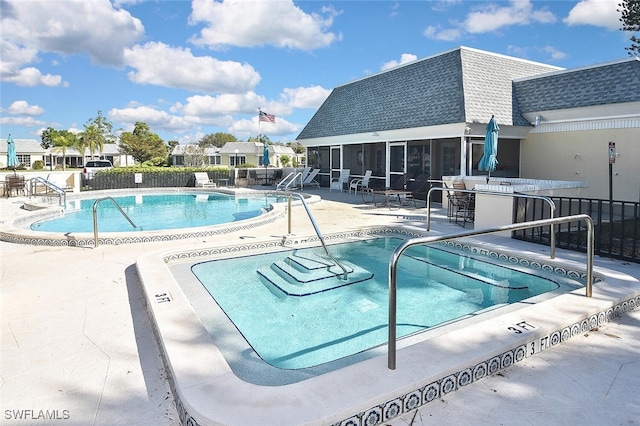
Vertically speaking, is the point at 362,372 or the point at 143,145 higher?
the point at 143,145

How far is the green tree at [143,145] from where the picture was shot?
4841 cm

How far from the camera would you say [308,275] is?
6.26m

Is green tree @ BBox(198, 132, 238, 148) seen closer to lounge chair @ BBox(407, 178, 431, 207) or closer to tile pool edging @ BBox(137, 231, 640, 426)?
lounge chair @ BBox(407, 178, 431, 207)

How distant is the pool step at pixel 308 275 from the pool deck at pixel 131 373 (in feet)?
6.50

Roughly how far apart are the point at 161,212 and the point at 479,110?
1184 cm

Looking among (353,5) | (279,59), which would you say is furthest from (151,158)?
(353,5)

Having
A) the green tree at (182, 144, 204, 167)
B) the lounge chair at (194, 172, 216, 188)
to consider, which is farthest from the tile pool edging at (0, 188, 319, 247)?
the green tree at (182, 144, 204, 167)

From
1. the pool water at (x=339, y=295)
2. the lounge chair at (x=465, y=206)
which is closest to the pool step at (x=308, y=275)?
the pool water at (x=339, y=295)

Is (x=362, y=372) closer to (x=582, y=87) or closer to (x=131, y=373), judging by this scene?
(x=131, y=373)

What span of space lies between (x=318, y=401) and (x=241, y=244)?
17.7 feet

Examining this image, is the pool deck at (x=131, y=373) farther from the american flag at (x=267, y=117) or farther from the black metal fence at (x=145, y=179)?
the american flag at (x=267, y=117)

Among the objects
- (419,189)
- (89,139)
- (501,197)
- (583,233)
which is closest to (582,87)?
(419,189)

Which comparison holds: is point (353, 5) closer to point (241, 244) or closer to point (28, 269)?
point (241, 244)

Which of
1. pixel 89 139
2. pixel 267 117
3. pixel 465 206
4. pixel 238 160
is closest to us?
pixel 465 206
